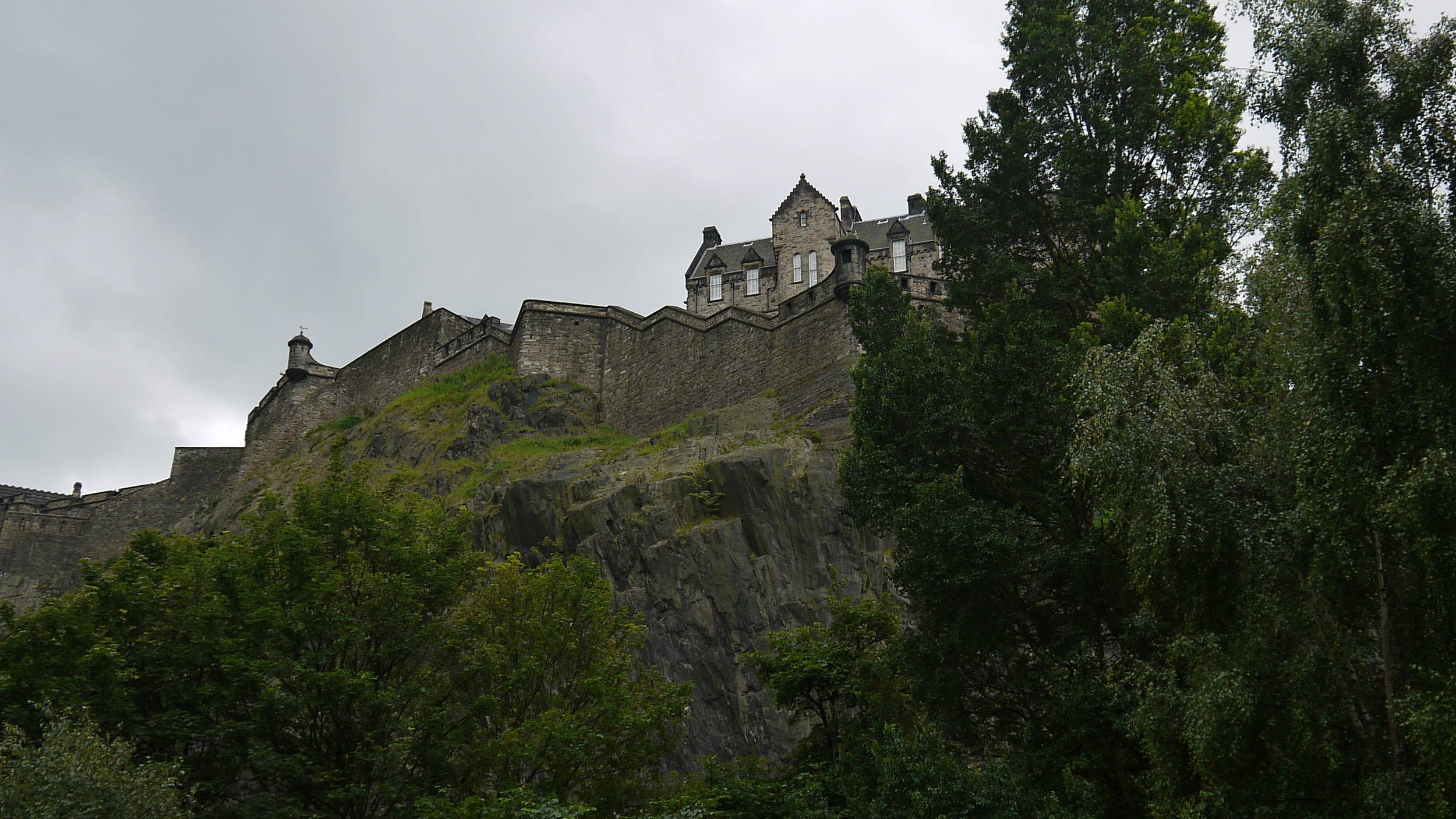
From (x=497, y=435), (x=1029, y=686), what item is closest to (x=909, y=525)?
(x=1029, y=686)

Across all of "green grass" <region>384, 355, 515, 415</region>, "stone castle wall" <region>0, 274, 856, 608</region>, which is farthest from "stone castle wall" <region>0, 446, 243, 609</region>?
"green grass" <region>384, 355, 515, 415</region>

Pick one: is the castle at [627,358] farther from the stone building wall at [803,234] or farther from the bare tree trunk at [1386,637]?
the bare tree trunk at [1386,637]

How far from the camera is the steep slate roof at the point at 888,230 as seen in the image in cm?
4597

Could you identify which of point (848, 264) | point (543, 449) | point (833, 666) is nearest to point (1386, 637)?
point (833, 666)

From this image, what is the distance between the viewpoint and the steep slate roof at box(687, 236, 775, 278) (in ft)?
160

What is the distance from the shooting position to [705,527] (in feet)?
88.1

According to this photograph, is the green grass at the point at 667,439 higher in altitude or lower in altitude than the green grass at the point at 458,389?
lower

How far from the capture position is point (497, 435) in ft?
124

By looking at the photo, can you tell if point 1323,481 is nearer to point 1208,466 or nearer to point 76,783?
point 1208,466

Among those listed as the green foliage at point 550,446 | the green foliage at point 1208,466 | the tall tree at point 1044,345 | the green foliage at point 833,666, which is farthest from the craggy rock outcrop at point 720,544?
the green foliage at point 1208,466

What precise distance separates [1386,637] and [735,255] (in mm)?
40768

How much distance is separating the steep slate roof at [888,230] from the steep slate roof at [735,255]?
3772 millimetres

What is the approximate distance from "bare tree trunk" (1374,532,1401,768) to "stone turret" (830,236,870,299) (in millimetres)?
23166

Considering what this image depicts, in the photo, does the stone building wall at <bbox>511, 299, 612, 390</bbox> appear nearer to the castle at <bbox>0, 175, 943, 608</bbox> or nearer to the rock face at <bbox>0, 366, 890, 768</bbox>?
the castle at <bbox>0, 175, 943, 608</bbox>
